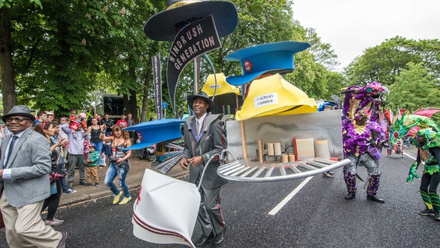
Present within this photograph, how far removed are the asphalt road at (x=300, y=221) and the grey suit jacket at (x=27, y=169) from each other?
110cm

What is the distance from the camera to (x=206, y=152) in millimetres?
2951

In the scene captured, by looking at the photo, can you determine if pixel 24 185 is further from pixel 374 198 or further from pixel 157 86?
pixel 374 198

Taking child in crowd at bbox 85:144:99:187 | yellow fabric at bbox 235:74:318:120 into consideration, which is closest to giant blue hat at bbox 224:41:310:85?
yellow fabric at bbox 235:74:318:120

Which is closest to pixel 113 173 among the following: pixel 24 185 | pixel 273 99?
pixel 24 185

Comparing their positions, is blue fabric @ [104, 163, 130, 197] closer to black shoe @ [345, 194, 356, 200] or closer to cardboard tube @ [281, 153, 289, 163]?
cardboard tube @ [281, 153, 289, 163]

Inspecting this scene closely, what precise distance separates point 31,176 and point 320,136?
302 centimetres

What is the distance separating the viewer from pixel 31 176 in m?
2.58

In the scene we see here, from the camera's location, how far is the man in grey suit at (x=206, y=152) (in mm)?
2959

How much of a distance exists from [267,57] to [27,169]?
2837 millimetres

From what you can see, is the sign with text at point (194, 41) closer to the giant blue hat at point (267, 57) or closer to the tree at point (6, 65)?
the giant blue hat at point (267, 57)

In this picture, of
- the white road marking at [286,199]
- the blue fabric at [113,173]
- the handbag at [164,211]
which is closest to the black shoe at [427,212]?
the white road marking at [286,199]

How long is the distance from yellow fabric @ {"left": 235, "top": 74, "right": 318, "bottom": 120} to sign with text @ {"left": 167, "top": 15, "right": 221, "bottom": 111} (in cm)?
106

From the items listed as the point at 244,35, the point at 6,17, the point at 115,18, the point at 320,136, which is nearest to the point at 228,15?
the point at 320,136

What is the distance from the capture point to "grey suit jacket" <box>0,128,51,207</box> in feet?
8.41
